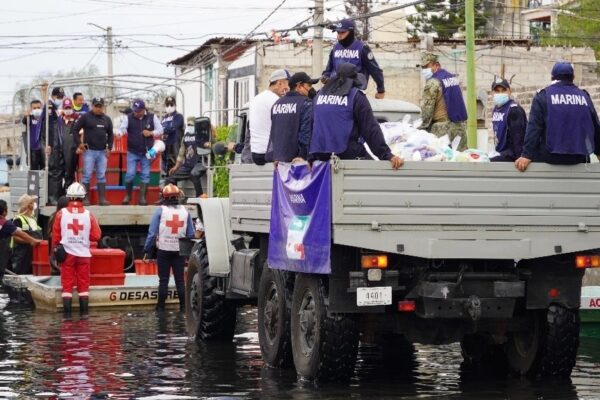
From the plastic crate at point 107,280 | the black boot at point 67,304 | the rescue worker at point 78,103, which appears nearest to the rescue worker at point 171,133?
the rescue worker at point 78,103

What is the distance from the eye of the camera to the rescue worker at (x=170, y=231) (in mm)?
21266

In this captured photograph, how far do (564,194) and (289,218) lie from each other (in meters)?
2.45

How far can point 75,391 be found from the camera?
12898 mm

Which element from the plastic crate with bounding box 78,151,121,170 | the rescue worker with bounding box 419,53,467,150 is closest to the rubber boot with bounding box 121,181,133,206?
the plastic crate with bounding box 78,151,121,170

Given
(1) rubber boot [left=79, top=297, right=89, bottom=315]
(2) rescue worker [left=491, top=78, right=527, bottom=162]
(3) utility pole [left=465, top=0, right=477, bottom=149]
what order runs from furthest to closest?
1. (3) utility pole [left=465, top=0, right=477, bottom=149]
2. (1) rubber boot [left=79, top=297, right=89, bottom=315]
3. (2) rescue worker [left=491, top=78, right=527, bottom=162]

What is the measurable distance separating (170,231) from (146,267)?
313cm

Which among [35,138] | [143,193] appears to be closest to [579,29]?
[35,138]

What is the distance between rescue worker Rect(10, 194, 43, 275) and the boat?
198 cm

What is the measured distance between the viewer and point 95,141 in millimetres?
25156

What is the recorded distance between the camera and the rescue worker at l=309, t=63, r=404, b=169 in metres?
13.1

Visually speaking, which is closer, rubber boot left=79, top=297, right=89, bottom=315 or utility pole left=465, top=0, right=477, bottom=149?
rubber boot left=79, top=297, right=89, bottom=315

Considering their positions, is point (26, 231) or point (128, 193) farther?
point (128, 193)

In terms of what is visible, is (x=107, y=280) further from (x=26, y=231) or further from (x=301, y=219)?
(x=301, y=219)

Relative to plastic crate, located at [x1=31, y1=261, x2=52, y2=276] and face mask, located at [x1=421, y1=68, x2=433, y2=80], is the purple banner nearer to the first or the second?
face mask, located at [x1=421, y1=68, x2=433, y2=80]
